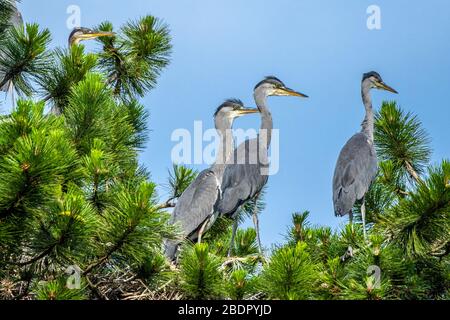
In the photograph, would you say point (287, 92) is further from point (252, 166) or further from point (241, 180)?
point (241, 180)

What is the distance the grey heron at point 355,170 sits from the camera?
7.25 m

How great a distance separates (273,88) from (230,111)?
0.49 metres

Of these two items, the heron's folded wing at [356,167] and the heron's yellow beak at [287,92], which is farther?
the heron's yellow beak at [287,92]

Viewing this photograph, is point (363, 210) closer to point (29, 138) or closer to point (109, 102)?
point (109, 102)

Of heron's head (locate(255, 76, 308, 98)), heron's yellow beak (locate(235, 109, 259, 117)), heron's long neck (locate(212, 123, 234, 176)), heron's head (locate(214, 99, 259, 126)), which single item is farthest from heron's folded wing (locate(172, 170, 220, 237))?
heron's head (locate(255, 76, 308, 98))

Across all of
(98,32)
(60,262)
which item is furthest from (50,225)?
(98,32)

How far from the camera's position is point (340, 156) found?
7.95 m

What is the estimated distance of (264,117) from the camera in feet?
28.6

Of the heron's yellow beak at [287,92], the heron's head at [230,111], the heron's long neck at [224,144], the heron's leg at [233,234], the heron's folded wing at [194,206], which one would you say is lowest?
the heron's leg at [233,234]

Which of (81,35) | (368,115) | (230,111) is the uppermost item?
(81,35)

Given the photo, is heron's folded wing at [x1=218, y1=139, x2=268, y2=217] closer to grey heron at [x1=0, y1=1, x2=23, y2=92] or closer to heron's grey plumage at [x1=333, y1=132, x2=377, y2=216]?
heron's grey plumage at [x1=333, y1=132, x2=377, y2=216]

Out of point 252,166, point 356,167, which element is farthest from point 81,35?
point 356,167

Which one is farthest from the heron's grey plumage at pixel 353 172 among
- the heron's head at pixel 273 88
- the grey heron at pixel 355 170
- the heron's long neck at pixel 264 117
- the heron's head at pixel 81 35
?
the heron's head at pixel 81 35

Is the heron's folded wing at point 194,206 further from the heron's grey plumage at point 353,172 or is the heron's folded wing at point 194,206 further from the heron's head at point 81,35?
the heron's head at point 81,35
